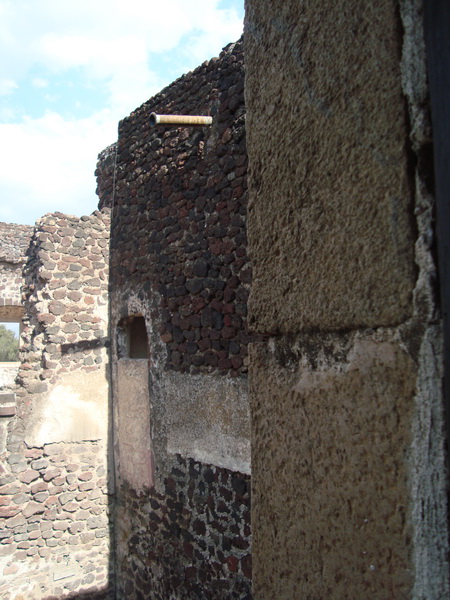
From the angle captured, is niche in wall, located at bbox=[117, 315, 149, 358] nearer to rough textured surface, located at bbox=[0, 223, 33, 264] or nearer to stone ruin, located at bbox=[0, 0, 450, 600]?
stone ruin, located at bbox=[0, 0, 450, 600]

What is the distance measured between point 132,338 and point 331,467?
5.77 metres

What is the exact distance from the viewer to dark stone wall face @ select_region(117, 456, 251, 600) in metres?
4.44

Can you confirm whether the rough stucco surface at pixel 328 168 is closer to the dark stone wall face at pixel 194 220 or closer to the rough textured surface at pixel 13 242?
the dark stone wall face at pixel 194 220

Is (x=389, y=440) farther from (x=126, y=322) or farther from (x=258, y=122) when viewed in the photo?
(x=126, y=322)

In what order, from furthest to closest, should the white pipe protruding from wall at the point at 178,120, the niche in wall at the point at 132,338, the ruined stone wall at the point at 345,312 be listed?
the niche in wall at the point at 132,338, the white pipe protruding from wall at the point at 178,120, the ruined stone wall at the point at 345,312

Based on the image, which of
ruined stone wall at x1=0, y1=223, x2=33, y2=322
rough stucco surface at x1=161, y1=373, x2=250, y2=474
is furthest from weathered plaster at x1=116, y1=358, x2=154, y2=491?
ruined stone wall at x1=0, y1=223, x2=33, y2=322

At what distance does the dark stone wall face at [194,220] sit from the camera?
15.2 ft

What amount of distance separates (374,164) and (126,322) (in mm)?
5662

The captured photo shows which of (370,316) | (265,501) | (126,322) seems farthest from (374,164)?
(126,322)

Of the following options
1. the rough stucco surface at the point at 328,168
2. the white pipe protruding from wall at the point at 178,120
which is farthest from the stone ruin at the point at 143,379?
the rough stucco surface at the point at 328,168

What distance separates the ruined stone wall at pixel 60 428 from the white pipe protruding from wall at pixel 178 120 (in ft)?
7.44

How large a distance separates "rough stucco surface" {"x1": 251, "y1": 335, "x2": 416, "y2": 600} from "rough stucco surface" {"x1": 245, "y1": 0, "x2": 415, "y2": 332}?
8 centimetres

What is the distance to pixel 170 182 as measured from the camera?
552 centimetres

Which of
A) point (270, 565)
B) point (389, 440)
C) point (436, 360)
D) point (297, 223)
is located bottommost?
point (270, 565)
